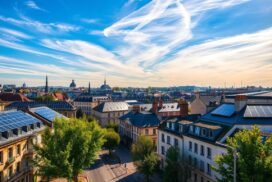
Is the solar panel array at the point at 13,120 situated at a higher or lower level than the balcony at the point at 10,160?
higher

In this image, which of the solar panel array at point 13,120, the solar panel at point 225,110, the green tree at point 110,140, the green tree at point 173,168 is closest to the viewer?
the solar panel array at point 13,120

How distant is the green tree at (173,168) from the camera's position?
46906mm

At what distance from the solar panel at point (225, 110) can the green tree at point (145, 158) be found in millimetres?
14442

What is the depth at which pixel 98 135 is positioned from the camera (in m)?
42.8

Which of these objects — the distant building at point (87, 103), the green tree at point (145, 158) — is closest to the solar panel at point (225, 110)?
the green tree at point (145, 158)

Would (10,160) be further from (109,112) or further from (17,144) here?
(109,112)

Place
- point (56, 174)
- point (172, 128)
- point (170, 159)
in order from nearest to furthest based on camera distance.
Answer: point (56, 174) < point (170, 159) < point (172, 128)

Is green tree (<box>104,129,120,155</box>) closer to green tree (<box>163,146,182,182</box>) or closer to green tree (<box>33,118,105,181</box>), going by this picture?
green tree (<box>163,146,182,182</box>)

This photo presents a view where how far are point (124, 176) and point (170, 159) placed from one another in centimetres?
1556

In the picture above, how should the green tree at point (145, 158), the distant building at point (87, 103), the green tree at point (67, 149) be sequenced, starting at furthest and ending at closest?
the distant building at point (87, 103) < the green tree at point (145, 158) < the green tree at point (67, 149)

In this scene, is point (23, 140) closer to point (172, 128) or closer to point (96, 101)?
point (172, 128)

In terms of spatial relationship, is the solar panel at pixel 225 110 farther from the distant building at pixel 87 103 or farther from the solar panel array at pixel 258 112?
the distant building at pixel 87 103

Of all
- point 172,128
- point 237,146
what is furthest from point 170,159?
point 237,146

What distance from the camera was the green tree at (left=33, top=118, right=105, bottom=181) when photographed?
37.2 m
